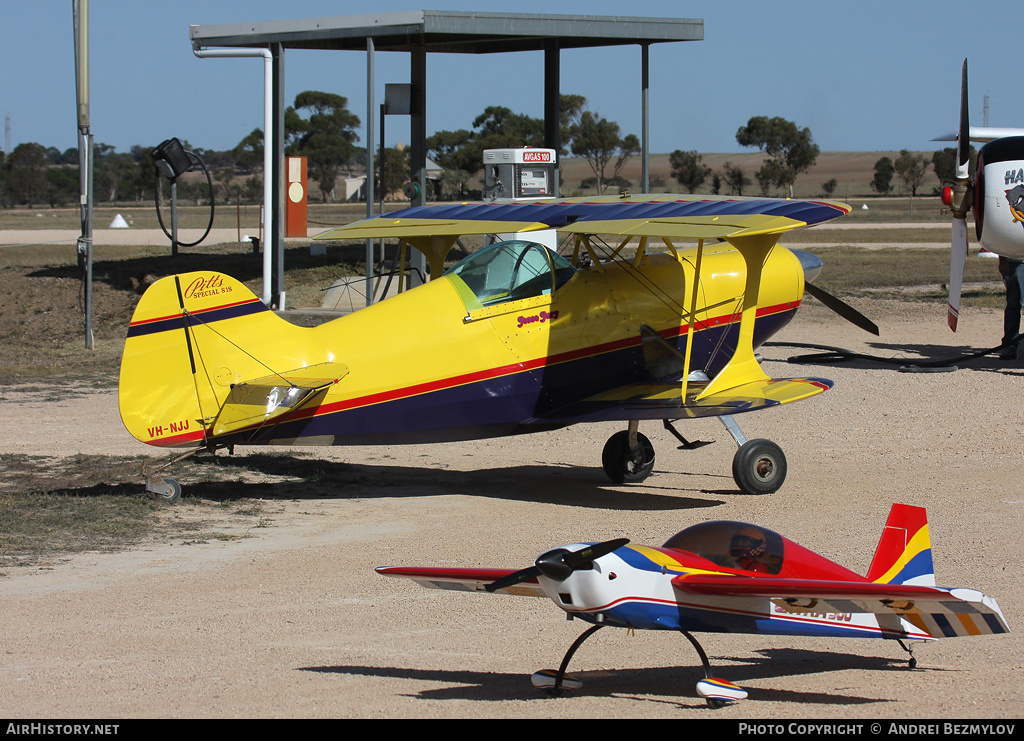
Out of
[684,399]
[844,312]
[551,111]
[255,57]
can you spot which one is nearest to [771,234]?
[684,399]

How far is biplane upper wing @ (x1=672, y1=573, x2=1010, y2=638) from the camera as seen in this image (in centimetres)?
464

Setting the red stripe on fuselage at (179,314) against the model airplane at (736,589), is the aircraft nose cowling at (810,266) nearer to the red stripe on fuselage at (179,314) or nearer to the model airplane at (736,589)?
the red stripe on fuselage at (179,314)

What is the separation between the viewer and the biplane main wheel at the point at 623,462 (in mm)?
11281

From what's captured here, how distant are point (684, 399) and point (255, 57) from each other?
13.7 metres

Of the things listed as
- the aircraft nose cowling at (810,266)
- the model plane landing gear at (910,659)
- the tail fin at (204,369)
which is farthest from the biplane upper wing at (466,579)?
the aircraft nose cowling at (810,266)

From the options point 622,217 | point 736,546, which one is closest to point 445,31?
point 622,217

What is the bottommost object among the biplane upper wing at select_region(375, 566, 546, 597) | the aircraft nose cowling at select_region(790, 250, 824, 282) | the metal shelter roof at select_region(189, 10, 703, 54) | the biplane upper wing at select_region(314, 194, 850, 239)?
the biplane upper wing at select_region(375, 566, 546, 597)

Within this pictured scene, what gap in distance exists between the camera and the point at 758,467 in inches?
413

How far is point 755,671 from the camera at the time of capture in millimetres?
5727

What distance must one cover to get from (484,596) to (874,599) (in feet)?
10.5

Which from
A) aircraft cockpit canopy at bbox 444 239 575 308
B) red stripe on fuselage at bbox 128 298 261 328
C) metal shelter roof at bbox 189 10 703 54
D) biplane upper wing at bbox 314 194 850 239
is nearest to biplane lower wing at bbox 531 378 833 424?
aircraft cockpit canopy at bbox 444 239 575 308

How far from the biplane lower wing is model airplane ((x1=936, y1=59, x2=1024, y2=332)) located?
7494mm

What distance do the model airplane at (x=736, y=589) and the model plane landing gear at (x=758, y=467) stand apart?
474 cm

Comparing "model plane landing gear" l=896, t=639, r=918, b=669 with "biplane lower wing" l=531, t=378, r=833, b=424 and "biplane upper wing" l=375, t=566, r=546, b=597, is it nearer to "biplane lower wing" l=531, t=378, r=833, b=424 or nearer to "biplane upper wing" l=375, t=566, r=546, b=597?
"biplane upper wing" l=375, t=566, r=546, b=597
